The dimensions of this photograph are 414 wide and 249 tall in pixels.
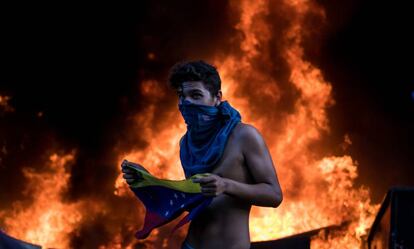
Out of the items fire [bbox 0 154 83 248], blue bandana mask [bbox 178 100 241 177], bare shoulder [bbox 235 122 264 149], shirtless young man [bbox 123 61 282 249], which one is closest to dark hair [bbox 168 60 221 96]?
shirtless young man [bbox 123 61 282 249]

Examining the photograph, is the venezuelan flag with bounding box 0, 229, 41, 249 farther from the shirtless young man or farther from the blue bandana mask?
the blue bandana mask

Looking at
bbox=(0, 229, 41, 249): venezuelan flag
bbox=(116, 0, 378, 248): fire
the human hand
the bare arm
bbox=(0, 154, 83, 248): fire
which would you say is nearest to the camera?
the human hand

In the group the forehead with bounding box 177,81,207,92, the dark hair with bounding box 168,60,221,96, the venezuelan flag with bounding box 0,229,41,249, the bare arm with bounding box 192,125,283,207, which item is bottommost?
the venezuelan flag with bounding box 0,229,41,249

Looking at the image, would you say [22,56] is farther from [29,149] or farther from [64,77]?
[29,149]

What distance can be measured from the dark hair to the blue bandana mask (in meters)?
0.11

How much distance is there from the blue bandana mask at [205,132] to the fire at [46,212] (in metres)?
10.3

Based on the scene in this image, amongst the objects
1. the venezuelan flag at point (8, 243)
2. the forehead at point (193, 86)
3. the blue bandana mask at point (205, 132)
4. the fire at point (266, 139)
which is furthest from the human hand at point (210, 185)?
the fire at point (266, 139)

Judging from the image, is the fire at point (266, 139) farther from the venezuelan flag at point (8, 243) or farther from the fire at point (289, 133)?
the venezuelan flag at point (8, 243)

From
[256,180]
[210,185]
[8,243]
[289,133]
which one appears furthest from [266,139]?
[210,185]

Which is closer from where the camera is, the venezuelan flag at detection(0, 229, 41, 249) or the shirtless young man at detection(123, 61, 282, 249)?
the shirtless young man at detection(123, 61, 282, 249)

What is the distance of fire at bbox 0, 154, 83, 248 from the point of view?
12.7m

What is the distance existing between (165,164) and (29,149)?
3.02 meters

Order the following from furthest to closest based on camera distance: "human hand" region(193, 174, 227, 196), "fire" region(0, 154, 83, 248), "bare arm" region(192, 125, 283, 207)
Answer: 1. "fire" region(0, 154, 83, 248)
2. "bare arm" region(192, 125, 283, 207)
3. "human hand" region(193, 174, 227, 196)

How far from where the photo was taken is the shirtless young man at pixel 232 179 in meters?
2.85
